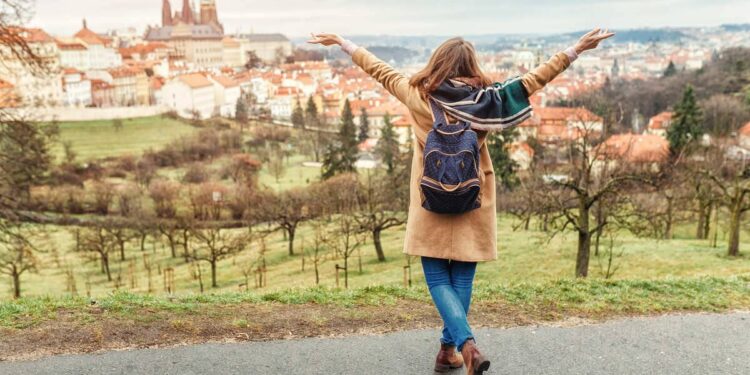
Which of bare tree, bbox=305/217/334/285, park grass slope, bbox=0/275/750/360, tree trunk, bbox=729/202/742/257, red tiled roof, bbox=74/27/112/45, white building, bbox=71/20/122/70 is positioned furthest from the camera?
red tiled roof, bbox=74/27/112/45

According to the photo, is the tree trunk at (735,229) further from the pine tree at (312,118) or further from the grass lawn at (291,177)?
the pine tree at (312,118)

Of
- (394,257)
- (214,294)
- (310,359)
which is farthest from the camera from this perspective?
(394,257)

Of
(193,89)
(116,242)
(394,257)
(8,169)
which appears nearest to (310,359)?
(8,169)

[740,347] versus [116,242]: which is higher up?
[740,347]

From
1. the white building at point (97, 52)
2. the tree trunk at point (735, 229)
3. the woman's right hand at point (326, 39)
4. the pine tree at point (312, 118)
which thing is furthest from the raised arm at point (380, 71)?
the white building at point (97, 52)

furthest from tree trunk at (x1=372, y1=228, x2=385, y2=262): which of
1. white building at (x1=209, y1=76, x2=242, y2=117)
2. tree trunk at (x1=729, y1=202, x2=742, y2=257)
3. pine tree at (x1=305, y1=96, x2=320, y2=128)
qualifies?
white building at (x1=209, y1=76, x2=242, y2=117)

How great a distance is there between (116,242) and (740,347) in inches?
1357

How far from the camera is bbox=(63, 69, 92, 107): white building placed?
11000 cm

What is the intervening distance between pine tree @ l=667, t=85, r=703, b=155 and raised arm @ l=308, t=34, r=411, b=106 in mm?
57470

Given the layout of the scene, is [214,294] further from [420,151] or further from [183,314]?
[420,151]

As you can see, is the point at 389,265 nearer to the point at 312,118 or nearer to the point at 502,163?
the point at 502,163

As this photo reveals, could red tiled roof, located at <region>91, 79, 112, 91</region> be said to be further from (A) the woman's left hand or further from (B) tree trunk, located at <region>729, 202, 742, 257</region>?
(A) the woman's left hand

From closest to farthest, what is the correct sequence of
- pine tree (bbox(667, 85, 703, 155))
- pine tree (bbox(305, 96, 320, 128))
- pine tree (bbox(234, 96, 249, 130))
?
pine tree (bbox(667, 85, 703, 155))
pine tree (bbox(234, 96, 249, 130))
pine tree (bbox(305, 96, 320, 128))

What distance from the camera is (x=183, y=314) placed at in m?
5.93
